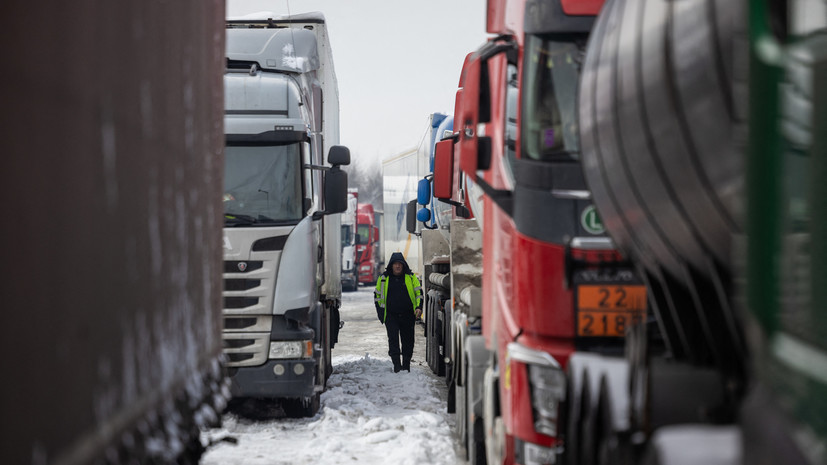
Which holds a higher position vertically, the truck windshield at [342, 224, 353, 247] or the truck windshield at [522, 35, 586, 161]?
the truck windshield at [522, 35, 586, 161]

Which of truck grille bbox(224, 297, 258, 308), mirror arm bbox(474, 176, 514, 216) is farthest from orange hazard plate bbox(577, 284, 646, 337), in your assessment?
truck grille bbox(224, 297, 258, 308)

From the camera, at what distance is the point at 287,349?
10047 mm

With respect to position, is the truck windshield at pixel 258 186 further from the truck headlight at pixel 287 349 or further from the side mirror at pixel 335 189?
the truck headlight at pixel 287 349

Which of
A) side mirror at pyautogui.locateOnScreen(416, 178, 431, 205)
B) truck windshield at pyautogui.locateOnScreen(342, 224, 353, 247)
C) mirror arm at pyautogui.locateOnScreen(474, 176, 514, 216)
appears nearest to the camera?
mirror arm at pyautogui.locateOnScreen(474, 176, 514, 216)

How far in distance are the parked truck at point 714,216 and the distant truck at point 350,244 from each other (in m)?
35.8

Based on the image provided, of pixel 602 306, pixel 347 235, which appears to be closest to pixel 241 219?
pixel 602 306

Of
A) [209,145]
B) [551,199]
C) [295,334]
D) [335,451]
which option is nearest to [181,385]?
[209,145]

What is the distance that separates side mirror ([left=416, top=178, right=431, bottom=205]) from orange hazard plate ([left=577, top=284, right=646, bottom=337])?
1139cm

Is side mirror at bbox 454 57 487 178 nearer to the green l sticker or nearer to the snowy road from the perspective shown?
the green l sticker

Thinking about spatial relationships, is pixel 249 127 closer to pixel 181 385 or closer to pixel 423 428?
pixel 423 428

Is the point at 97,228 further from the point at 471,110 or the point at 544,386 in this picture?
the point at 471,110

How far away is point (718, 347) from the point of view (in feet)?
11.1

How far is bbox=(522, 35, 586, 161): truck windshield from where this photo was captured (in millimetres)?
5445

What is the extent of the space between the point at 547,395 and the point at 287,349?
5.30 m
